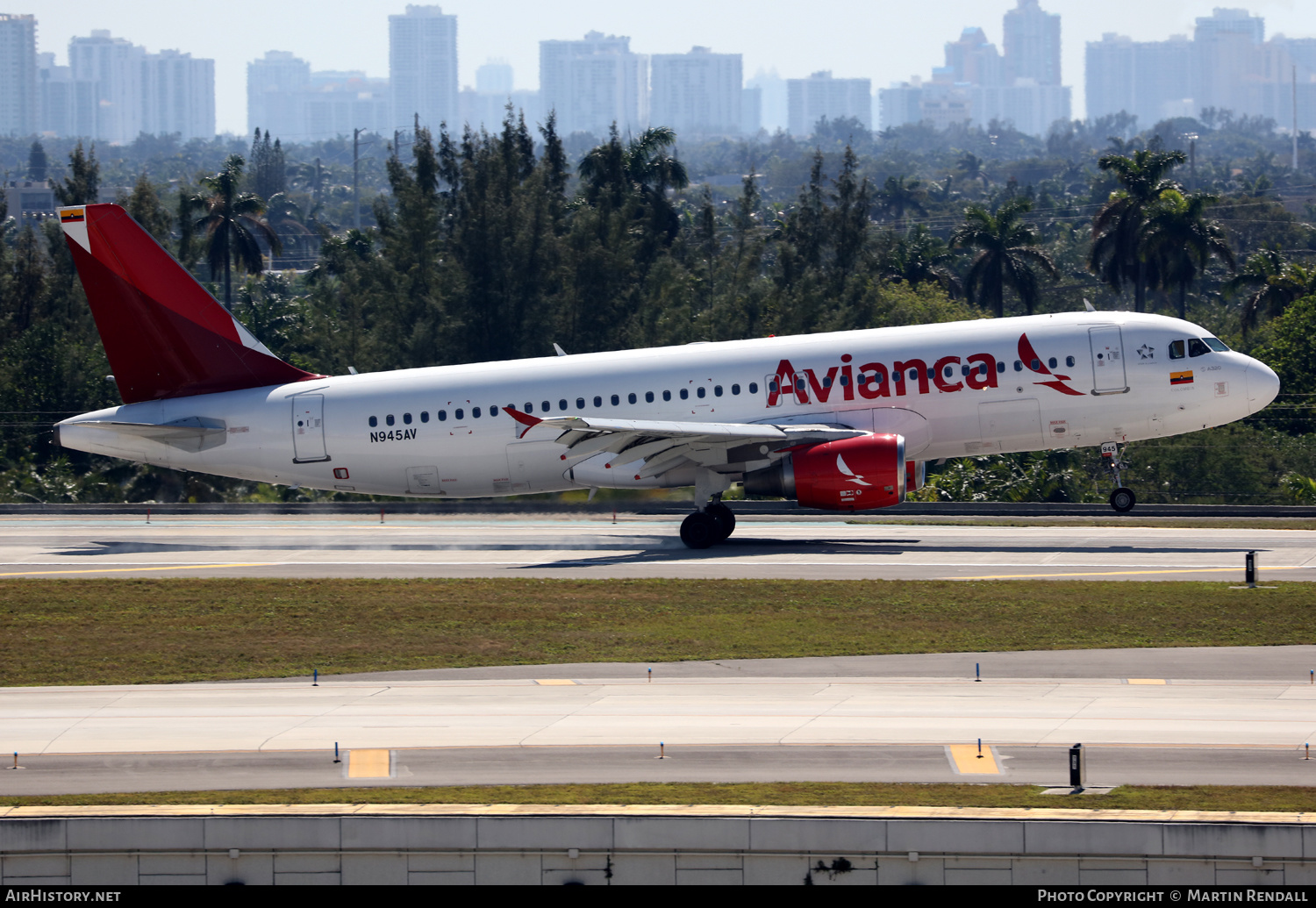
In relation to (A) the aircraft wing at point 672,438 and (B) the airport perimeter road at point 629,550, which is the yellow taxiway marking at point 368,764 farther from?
(A) the aircraft wing at point 672,438

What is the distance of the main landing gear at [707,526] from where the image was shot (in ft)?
127

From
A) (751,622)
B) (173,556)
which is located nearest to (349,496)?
(173,556)

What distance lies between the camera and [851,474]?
3584cm

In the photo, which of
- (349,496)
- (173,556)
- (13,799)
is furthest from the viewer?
(349,496)

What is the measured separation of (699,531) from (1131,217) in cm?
5868

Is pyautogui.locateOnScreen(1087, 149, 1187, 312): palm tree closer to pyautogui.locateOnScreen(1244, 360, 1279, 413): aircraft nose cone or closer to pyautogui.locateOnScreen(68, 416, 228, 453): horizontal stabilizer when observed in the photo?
pyautogui.locateOnScreen(1244, 360, 1279, 413): aircraft nose cone

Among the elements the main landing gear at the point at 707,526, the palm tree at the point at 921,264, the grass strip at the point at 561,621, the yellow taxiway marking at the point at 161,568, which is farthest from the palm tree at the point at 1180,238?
the yellow taxiway marking at the point at 161,568

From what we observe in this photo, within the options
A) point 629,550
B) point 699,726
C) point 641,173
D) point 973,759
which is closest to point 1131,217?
point 641,173

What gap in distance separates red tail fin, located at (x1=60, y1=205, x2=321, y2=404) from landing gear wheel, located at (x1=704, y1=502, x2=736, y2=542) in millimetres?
12903

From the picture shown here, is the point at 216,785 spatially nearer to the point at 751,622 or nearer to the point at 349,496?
the point at 751,622

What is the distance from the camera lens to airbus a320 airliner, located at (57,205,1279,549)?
37438mm

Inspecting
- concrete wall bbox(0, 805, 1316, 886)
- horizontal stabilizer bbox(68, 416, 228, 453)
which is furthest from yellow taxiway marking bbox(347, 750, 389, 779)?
horizontal stabilizer bbox(68, 416, 228, 453)

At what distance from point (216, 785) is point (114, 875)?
2.35 metres

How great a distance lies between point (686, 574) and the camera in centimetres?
3431
